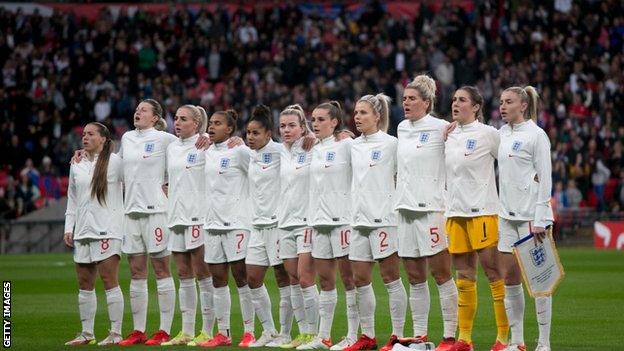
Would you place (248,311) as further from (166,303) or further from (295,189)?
(295,189)

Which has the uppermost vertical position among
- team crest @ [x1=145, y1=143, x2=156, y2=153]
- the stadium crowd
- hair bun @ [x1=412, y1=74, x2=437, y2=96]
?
the stadium crowd

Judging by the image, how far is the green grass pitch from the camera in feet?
50.0

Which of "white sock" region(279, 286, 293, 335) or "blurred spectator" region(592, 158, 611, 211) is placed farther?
"blurred spectator" region(592, 158, 611, 211)

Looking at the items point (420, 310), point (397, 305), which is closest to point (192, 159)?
point (397, 305)

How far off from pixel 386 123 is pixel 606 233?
69.5 ft

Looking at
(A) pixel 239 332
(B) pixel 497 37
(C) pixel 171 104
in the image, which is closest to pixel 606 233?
(B) pixel 497 37

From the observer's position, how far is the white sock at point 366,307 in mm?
13742

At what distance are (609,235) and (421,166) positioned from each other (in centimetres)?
2174

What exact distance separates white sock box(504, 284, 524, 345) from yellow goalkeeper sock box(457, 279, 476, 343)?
0.33 meters

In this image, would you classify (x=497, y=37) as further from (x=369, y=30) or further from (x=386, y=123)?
(x=386, y=123)

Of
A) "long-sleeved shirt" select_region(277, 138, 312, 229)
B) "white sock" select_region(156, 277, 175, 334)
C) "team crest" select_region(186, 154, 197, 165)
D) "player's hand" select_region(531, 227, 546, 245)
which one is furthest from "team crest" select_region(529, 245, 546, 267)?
"white sock" select_region(156, 277, 175, 334)

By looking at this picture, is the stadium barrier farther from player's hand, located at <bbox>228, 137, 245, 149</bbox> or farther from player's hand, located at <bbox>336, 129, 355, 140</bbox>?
player's hand, located at <bbox>336, 129, 355, 140</bbox>

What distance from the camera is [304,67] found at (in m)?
39.3

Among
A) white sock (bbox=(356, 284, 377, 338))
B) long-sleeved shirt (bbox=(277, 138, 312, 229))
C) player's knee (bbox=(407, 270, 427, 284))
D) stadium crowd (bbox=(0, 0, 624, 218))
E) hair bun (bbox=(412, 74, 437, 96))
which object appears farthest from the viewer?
stadium crowd (bbox=(0, 0, 624, 218))
